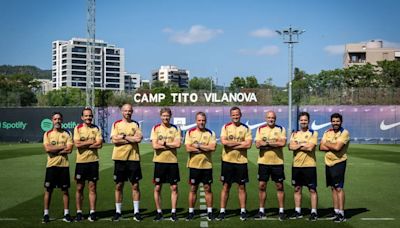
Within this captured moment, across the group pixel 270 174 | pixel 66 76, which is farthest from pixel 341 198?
pixel 66 76

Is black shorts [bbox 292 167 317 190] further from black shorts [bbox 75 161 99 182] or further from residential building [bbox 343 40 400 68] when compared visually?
residential building [bbox 343 40 400 68]

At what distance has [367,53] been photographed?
103125 millimetres

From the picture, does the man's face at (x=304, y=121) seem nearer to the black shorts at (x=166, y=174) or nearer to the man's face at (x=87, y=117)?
the black shorts at (x=166, y=174)

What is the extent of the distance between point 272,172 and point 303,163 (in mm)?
622

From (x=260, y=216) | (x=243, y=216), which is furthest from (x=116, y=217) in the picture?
(x=260, y=216)

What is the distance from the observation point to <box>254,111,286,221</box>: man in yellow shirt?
8.73 m

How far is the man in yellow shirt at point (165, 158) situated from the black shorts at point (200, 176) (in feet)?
0.93

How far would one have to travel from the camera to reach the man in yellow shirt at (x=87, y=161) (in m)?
8.52

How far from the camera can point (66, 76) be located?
15538 centimetres

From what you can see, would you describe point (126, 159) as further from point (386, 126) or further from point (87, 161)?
point (386, 126)

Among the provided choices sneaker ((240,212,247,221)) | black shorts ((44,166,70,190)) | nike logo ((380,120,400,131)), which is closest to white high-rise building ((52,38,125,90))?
nike logo ((380,120,400,131))

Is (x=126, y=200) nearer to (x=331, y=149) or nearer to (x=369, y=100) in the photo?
(x=331, y=149)

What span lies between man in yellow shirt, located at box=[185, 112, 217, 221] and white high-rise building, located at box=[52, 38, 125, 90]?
144187 mm

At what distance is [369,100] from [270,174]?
132 ft
